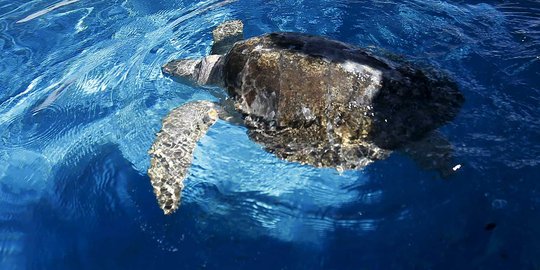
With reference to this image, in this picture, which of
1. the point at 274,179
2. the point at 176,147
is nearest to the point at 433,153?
the point at 274,179

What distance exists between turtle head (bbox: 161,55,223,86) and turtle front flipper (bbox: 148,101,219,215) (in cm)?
30

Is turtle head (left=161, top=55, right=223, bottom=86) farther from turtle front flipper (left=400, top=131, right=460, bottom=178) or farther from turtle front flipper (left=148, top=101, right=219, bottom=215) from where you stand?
turtle front flipper (left=400, top=131, right=460, bottom=178)

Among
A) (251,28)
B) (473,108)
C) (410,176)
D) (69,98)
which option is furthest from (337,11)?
(69,98)

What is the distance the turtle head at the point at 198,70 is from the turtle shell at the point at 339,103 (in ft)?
2.62

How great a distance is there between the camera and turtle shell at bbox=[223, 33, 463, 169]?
3.27m

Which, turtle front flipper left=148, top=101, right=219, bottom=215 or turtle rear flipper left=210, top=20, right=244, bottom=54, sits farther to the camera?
turtle rear flipper left=210, top=20, right=244, bottom=54

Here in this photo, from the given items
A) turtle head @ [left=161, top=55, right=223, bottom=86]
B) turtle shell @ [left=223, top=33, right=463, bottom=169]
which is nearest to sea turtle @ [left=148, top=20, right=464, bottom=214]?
turtle shell @ [left=223, top=33, right=463, bottom=169]

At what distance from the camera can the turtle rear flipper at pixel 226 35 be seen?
5301mm

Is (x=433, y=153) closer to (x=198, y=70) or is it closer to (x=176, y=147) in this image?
(x=176, y=147)

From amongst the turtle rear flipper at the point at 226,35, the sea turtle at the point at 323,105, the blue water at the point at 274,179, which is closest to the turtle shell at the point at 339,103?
the sea turtle at the point at 323,105

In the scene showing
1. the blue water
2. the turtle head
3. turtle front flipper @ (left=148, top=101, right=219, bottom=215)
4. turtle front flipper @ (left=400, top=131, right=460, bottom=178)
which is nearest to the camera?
the blue water

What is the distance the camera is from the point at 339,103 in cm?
333

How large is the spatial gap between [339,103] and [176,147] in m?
1.59

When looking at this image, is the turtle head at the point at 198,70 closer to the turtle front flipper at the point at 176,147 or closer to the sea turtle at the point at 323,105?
the turtle front flipper at the point at 176,147
